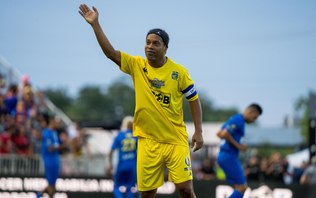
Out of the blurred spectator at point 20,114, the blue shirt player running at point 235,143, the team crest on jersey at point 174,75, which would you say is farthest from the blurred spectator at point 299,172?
the team crest on jersey at point 174,75

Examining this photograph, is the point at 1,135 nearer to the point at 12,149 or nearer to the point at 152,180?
the point at 12,149

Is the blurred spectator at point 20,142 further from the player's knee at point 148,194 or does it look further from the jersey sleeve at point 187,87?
the jersey sleeve at point 187,87

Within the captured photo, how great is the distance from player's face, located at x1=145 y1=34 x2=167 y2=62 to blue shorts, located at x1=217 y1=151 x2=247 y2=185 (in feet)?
18.0

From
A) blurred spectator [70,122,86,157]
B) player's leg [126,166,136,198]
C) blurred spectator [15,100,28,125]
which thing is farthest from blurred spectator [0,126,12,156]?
player's leg [126,166,136,198]

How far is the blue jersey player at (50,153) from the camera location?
18766 mm

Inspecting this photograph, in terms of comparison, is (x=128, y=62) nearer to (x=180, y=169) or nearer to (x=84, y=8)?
(x=84, y=8)

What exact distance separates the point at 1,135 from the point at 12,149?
Answer: 603 mm

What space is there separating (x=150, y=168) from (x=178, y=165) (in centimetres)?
39

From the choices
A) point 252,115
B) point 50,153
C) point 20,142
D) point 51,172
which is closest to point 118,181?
point 51,172

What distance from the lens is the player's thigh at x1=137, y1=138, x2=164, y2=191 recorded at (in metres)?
10.4

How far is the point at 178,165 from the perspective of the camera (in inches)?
406

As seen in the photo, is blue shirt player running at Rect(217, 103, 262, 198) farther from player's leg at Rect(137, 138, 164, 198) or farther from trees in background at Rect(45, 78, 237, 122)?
trees in background at Rect(45, 78, 237, 122)

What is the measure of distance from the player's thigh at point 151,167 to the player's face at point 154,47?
117 cm

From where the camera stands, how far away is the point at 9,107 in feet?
82.3
